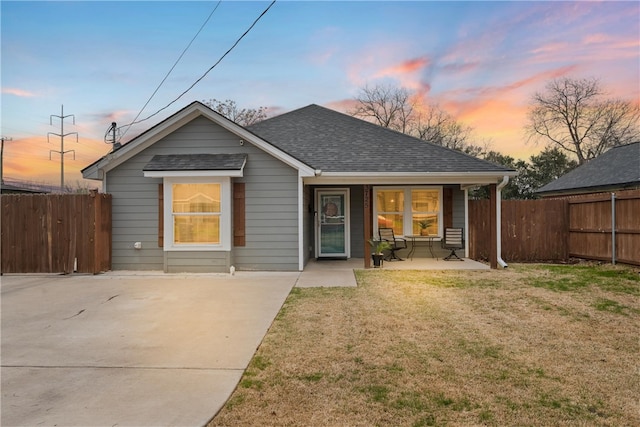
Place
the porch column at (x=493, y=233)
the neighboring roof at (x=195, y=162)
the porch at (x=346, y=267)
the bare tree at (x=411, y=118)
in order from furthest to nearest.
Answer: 1. the bare tree at (x=411, y=118)
2. the porch column at (x=493, y=233)
3. the neighboring roof at (x=195, y=162)
4. the porch at (x=346, y=267)

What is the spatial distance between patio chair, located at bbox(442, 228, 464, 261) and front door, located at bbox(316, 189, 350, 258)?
9.54ft

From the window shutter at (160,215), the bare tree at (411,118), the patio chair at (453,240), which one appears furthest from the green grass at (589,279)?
the bare tree at (411,118)

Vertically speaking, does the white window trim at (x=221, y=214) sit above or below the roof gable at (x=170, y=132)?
below

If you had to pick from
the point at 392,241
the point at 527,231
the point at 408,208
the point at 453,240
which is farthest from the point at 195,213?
the point at 527,231

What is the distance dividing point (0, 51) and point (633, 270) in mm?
17327

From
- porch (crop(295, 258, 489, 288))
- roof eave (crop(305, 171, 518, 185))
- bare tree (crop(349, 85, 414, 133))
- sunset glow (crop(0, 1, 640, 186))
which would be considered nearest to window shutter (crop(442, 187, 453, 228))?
porch (crop(295, 258, 489, 288))

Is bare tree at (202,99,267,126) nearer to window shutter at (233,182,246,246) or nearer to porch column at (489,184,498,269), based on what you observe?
window shutter at (233,182,246,246)

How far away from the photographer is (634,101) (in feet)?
85.4

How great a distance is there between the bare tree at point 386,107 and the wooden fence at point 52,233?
77.1 feet

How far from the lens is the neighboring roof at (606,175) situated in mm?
14609

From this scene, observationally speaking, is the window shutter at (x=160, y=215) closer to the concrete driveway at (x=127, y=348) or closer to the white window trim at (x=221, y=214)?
the white window trim at (x=221, y=214)

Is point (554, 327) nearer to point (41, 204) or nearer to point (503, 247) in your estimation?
point (503, 247)

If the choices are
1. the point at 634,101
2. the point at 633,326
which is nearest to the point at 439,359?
the point at 633,326

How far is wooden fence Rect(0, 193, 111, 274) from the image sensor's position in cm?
897
